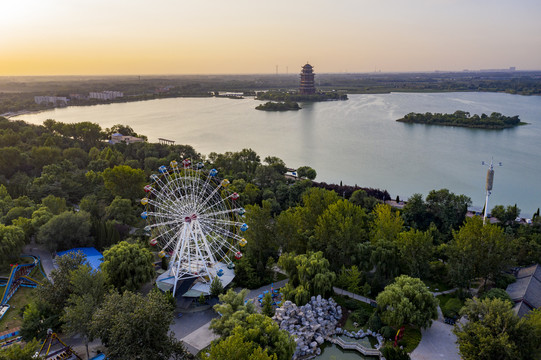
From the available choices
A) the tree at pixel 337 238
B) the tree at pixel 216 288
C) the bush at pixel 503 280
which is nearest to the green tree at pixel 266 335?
the tree at pixel 216 288

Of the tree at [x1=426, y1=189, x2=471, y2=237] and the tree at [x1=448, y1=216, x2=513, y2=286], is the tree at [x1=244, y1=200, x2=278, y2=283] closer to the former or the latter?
the tree at [x1=448, y1=216, x2=513, y2=286]

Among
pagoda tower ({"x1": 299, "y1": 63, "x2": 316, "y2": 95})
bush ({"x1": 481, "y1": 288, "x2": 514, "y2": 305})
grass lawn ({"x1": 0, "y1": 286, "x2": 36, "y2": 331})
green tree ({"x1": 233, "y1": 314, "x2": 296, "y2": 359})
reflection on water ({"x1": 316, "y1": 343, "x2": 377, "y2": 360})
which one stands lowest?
reflection on water ({"x1": 316, "y1": 343, "x2": 377, "y2": 360})

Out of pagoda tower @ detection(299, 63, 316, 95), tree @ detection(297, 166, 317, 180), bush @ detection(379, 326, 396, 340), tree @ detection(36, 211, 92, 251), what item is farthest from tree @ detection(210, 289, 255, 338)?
pagoda tower @ detection(299, 63, 316, 95)

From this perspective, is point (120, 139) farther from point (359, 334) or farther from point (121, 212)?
point (359, 334)

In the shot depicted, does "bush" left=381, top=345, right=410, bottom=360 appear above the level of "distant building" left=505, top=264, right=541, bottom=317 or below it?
below

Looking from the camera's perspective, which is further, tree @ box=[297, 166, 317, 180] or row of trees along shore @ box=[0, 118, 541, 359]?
tree @ box=[297, 166, 317, 180]
